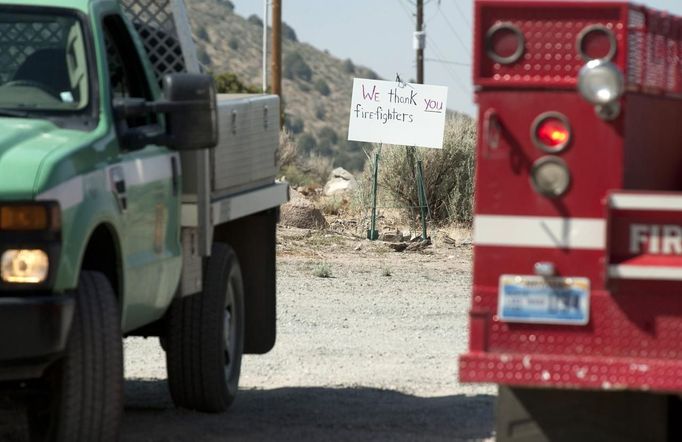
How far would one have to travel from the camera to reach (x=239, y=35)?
9562 cm

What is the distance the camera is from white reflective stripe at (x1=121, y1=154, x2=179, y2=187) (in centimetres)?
688

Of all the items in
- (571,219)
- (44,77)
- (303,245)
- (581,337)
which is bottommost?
(303,245)

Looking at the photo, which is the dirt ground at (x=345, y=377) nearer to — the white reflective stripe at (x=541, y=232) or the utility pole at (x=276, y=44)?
the white reflective stripe at (x=541, y=232)

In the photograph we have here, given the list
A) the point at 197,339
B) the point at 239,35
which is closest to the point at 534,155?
the point at 197,339

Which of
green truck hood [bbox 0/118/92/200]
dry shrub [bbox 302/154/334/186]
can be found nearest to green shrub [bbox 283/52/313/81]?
dry shrub [bbox 302/154/334/186]

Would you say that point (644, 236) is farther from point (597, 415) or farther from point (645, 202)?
point (597, 415)

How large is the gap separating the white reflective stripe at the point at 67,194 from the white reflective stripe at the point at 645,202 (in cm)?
205

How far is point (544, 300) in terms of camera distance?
→ 535 cm

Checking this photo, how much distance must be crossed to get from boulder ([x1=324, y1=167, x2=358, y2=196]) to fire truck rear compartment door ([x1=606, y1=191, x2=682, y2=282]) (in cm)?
2245

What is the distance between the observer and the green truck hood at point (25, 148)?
231 inches

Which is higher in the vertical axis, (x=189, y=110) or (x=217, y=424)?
(x=189, y=110)

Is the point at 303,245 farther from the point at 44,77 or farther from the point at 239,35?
the point at 239,35

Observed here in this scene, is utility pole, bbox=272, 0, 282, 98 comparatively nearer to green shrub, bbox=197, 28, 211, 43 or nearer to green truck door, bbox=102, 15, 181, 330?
green truck door, bbox=102, 15, 181, 330

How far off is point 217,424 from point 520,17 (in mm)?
3411
